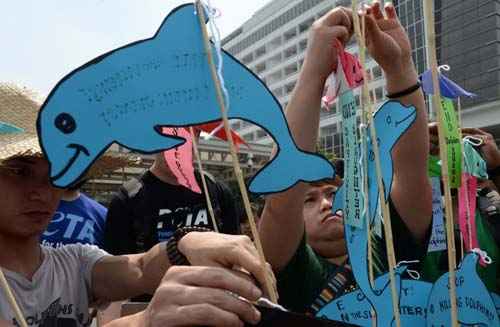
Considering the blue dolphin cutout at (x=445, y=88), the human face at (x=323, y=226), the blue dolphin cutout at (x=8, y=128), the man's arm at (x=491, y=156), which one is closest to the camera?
the blue dolphin cutout at (x=8, y=128)

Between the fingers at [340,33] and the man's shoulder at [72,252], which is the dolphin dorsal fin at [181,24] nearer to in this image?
the fingers at [340,33]

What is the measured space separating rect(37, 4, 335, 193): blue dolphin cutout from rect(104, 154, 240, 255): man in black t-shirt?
0.79 metres

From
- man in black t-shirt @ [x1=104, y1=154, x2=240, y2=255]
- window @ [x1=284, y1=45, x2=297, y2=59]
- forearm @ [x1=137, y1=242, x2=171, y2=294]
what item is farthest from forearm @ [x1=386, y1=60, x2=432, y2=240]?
window @ [x1=284, y1=45, x2=297, y2=59]

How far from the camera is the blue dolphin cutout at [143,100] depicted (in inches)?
20.1

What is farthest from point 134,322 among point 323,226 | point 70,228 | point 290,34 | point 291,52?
point 290,34

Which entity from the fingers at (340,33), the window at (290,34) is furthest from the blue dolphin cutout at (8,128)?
the window at (290,34)

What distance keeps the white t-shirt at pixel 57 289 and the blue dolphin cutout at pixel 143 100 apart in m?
0.32

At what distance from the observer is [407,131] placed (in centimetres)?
87

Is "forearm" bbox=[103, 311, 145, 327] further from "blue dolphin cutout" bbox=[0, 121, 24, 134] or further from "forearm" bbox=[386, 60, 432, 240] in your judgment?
"forearm" bbox=[386, 60, 432, 240]

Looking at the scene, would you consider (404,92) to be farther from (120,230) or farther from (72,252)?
(120,230)

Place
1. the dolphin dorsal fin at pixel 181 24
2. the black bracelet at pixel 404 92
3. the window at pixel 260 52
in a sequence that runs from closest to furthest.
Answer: the dolphin dorsal fin at pixel 181 24
the black bracelet at pixel 404 92
the window at pixel 260 52

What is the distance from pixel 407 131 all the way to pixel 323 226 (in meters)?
0.24

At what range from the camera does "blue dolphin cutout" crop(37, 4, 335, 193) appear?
512mm

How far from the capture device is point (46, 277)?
786 mm
